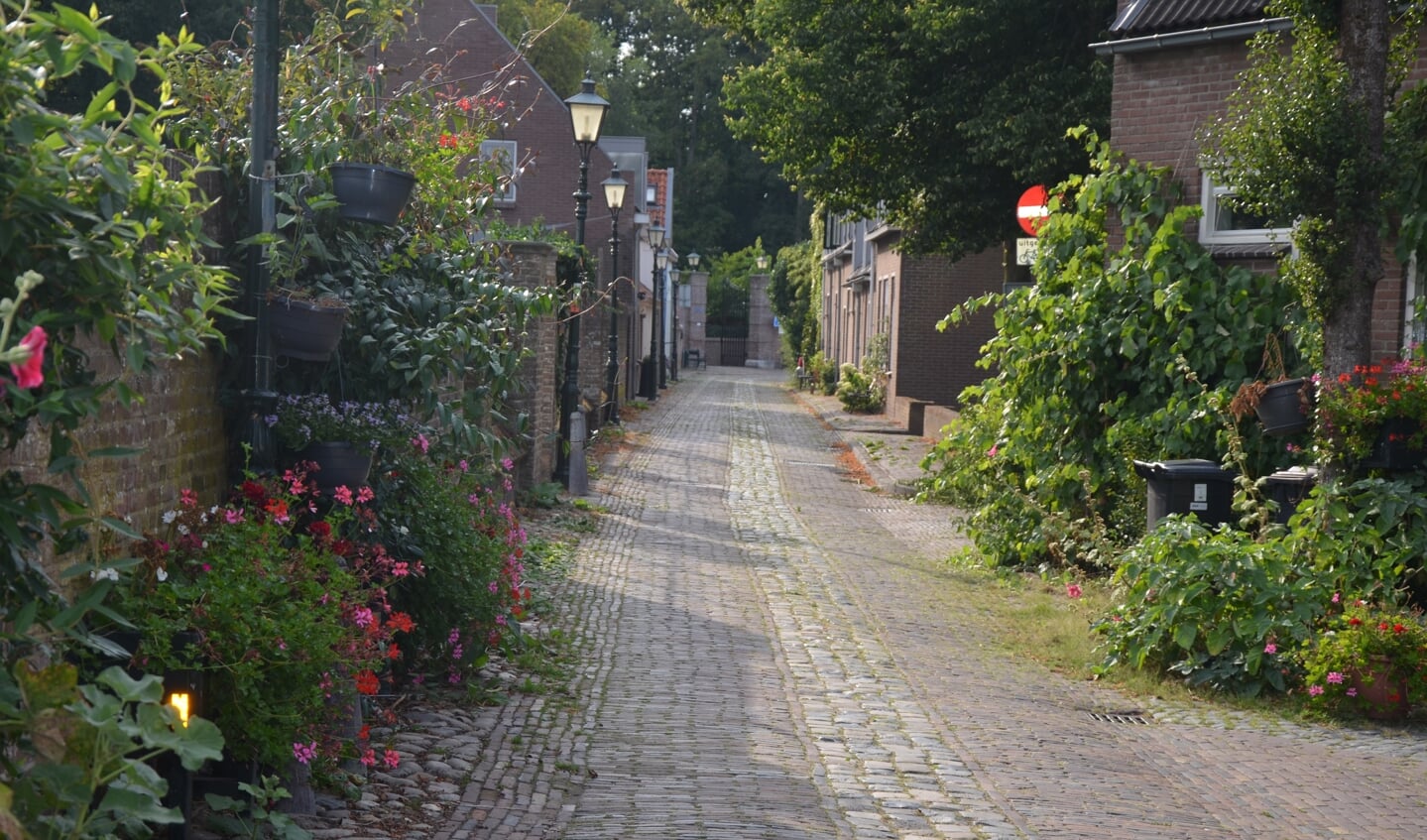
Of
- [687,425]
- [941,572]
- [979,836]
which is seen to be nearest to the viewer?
[979,836]

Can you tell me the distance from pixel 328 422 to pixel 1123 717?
4426mm

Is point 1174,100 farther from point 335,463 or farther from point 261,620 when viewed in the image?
point 261,620

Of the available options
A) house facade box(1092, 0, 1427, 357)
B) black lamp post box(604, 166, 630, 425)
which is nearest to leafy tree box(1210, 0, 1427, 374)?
house facade box(1092, 0, 1427, 357)

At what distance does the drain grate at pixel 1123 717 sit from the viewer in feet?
25.8

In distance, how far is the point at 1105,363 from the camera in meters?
11.8

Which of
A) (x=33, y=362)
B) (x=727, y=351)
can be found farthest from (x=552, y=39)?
(x=33, y=362)

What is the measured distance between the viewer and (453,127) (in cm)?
908

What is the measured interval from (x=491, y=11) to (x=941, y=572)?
2980 centimetres

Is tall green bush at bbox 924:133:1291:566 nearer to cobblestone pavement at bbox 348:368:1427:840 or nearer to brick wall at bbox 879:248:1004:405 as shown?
cobblestone pavement at bbox 348:368:1427:840

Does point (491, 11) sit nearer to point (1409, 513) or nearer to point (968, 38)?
point (968, 38)

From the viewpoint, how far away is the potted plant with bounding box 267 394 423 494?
6.66m

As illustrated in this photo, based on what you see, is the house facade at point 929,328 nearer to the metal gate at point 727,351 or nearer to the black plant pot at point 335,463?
the black plant pot at point 335,463

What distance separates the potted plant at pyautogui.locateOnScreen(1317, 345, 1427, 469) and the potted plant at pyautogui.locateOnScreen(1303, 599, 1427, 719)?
1271 millimetres

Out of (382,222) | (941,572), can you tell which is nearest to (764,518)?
(941,572)
